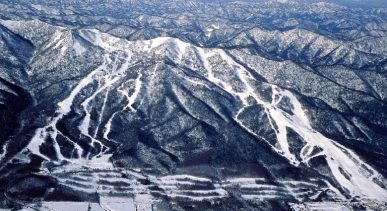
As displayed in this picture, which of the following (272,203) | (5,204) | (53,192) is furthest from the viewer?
(272,203)

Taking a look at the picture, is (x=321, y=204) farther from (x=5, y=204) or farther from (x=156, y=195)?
(x=5, y=204)

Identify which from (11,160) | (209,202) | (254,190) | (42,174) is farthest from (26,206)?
(254,190)

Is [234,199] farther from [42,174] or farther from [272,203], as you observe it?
[42,174]

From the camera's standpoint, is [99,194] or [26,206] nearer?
[26,206]

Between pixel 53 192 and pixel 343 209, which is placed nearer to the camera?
pixel 53 192

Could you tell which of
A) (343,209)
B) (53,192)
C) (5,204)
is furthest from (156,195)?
(343,209)

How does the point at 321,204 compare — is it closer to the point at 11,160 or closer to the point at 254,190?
the point at 254,190

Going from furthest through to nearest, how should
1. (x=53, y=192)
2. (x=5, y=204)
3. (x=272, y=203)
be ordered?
(x=272, y=203)
(x=53, y=192)
(x=5, y=204)

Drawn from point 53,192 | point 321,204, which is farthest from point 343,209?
point 53,192
